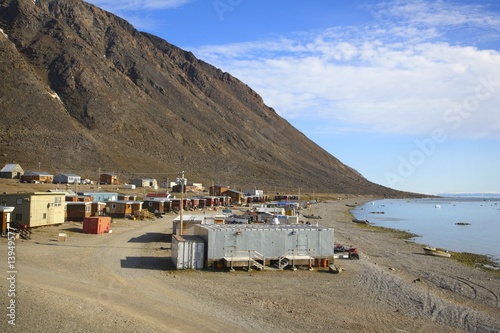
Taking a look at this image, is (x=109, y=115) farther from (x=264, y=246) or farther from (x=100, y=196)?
(x=264, y=246)

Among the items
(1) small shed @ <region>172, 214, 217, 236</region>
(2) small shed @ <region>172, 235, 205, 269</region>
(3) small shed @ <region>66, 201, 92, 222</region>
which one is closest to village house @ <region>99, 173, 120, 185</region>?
(3) small shed @ <region>66, 201, 92, 222</region>

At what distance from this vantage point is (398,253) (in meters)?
37.5

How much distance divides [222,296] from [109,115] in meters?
119

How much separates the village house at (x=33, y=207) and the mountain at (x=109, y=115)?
2325 inches

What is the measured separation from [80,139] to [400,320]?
104055 mm

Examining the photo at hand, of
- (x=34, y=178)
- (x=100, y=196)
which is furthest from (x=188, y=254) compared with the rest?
(x=34, y=178)

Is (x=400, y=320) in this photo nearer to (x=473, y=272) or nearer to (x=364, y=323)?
(x=364, y=323)

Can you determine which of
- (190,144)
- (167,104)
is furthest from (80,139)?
(167,104)

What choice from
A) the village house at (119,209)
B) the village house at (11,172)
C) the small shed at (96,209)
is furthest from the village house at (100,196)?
the village house at (11,172)

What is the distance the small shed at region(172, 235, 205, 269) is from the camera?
78.7ft

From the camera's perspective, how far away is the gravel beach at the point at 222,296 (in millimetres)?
15672

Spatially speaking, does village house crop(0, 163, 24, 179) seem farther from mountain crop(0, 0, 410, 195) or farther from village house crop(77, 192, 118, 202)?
village house crop(77, 192, 118, 202)

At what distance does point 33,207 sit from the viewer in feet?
113

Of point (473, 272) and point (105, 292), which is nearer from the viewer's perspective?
point (105, 292)
